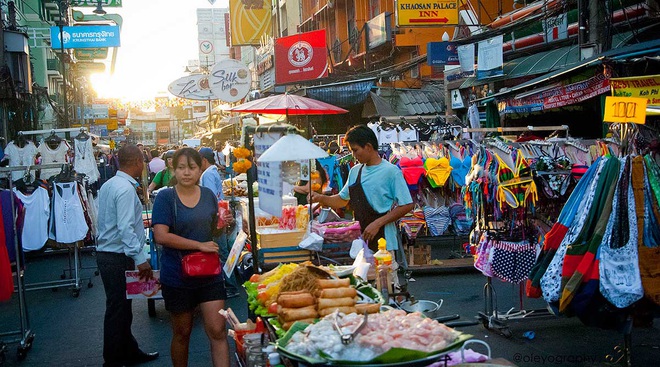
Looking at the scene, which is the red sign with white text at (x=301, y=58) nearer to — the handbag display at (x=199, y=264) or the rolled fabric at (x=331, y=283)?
the handbag display at (x=199, y=264)

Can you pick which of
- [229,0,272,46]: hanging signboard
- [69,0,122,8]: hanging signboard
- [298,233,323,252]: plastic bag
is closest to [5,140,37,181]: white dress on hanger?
[298,233,323,252]: plastic bag

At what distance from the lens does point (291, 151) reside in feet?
16.9

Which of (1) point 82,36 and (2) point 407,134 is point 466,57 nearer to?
(2) point 407,134

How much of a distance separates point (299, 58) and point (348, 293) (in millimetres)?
22258

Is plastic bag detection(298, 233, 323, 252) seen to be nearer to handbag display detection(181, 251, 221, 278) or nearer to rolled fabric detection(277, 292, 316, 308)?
handbag display detection(181, 251, 221, 278)

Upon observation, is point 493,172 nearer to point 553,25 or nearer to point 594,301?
point 594,301

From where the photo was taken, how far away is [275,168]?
17.6 feet

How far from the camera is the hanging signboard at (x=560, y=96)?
1016cm

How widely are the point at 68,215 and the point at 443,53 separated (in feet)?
36.8

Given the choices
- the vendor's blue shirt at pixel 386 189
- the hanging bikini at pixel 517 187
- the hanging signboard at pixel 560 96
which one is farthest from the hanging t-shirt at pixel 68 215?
the hanging signboard at pixel 560 96

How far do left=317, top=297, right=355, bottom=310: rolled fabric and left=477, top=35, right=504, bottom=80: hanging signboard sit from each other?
43.7ft

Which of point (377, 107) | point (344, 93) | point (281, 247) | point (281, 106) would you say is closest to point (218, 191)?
point (281, 106)

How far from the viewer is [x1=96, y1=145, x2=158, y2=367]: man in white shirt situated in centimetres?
562

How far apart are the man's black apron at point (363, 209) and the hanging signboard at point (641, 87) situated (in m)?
4.46
